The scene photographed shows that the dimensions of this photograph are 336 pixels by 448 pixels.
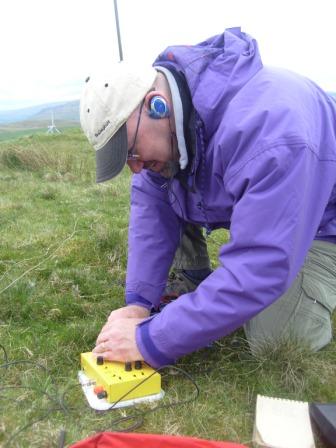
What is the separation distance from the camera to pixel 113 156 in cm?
248

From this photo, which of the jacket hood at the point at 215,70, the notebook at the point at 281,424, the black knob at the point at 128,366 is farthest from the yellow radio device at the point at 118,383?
the jacket hood at the point at 215,70

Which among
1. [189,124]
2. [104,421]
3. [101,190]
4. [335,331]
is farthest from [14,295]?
[101,190]

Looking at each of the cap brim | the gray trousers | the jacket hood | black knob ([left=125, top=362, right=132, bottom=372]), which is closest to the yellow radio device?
black knob ([left=125, top=362, right=132, bottom=372])

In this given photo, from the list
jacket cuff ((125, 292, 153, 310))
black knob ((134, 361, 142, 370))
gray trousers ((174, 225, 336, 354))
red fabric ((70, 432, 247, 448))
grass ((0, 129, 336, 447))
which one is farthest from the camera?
jacket cuff ((125, 292, 153, 310))

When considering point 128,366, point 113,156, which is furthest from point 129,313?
point 113,156

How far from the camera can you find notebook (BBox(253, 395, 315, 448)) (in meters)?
2.19

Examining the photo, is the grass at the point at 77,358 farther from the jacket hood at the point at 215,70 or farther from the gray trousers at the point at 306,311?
the jacket hood at the point at 215,70

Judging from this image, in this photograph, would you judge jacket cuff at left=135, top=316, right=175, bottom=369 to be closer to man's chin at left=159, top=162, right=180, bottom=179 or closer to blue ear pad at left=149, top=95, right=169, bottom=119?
man's chin at left=159, top=162, right=180, bottom=179

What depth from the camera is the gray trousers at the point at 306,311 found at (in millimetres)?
2967

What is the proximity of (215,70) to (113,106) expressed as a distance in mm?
525

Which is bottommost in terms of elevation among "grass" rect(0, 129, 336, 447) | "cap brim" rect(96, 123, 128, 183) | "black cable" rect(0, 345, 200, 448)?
"grass" rect(0, 129, 336, 447)

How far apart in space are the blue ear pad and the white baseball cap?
0.06 m

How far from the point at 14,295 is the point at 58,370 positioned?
3.27 ft

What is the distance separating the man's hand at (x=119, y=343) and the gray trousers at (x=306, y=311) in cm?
72
